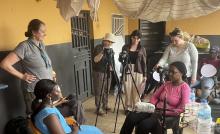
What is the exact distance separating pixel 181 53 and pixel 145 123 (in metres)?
1.13

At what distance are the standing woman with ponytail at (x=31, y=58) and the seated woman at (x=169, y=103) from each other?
1.03 m

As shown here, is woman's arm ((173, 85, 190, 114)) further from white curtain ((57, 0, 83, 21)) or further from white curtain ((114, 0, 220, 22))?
white curtain ((57, 0, 83, 21))

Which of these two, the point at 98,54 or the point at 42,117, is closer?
the point at 42,117

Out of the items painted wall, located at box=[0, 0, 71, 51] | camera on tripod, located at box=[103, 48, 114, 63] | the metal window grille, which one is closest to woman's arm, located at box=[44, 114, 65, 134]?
painted wall, located at box=[0, 0, 71, 51]

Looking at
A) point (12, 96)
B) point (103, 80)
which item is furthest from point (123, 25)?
point (12, 96)

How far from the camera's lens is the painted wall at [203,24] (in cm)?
661

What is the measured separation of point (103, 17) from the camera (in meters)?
5.71

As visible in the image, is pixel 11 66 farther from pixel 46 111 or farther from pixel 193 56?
pixel 193 56

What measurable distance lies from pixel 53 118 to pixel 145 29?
5.45 m

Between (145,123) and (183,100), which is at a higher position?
(183,100)

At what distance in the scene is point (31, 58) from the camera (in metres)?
2.68

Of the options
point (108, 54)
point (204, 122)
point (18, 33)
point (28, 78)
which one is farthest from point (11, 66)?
point (204, 122)

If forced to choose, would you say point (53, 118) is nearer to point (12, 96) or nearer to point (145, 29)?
point (12, 96)

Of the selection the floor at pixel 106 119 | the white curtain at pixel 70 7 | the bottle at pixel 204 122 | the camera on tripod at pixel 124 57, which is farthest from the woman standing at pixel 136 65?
the bottle at pixel 204 122
